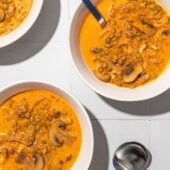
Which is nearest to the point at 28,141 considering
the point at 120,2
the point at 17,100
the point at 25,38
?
the point at 17,100

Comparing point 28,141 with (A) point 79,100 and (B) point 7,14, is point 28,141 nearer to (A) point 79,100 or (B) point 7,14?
(A) point 79,100

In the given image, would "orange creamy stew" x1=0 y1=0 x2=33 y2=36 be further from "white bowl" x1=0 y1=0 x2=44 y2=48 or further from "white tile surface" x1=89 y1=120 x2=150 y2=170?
"white tile surface" x1=89 y1=120 x2=150 y2=170

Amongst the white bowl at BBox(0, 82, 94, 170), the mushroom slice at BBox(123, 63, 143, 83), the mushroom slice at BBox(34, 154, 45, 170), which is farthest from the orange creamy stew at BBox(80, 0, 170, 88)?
the mushroom slice at BBox(34, 154, 45, 170)

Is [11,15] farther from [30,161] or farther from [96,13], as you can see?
[30,161]

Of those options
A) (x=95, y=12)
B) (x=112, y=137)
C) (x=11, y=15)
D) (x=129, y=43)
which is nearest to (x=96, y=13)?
(x=95, y=12)

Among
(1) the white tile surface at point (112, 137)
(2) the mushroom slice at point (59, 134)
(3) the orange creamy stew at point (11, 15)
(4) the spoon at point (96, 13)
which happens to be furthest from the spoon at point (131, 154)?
(3) the orange creamy stew at point (11, 15)
